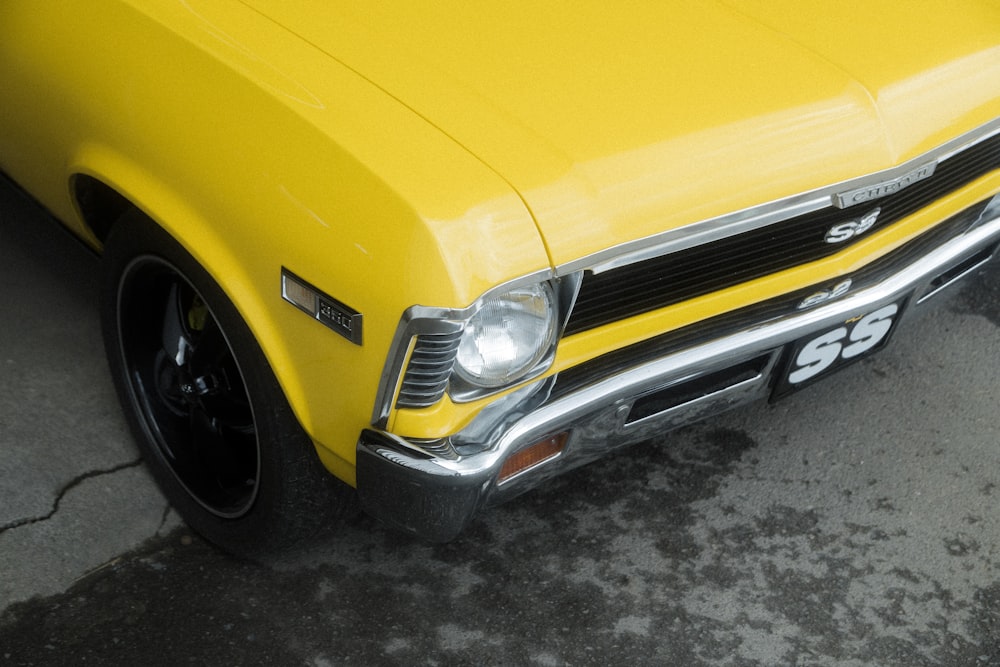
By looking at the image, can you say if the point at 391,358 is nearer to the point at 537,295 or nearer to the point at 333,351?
the point at 333,351

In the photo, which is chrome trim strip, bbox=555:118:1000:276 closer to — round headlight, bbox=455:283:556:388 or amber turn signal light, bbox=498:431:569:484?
round headlight, bbox=455:283:556:388

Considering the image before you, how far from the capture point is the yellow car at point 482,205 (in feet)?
5.55

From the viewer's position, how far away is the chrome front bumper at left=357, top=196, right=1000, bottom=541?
1.75 metres

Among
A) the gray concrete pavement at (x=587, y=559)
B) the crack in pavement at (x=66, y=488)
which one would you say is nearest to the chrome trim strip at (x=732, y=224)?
the gray concrete pavement at (x=587, y=559)

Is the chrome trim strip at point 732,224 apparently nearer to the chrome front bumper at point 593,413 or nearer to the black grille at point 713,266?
the black grille at point 713,266

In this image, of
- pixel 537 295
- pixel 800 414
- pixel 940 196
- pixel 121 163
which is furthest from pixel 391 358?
pixel 800 414

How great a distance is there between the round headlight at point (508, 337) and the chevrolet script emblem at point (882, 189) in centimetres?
60

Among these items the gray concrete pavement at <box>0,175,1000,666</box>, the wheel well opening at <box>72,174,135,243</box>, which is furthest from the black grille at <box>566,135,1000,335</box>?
the wheel well opening at <box>72,174,135,243</box>

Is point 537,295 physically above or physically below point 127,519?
above

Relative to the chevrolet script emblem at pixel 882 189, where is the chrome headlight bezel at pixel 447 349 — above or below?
below

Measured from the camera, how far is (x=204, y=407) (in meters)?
2.32

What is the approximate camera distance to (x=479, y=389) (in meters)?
1.77

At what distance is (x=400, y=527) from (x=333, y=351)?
35 cm

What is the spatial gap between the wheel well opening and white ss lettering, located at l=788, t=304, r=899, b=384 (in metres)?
1.39
